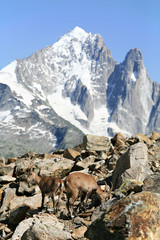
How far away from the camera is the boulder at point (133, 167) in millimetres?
15062

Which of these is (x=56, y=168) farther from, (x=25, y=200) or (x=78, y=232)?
(x=78, y=232)


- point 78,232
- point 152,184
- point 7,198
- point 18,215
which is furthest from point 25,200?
point 152,184

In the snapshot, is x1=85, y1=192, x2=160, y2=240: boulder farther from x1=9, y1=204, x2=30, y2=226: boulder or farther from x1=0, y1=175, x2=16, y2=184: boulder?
x1=0, y1=175, x2=16, y2=184: boulder

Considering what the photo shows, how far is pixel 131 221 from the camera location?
7.27 metres

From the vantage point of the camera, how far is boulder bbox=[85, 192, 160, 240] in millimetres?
7086

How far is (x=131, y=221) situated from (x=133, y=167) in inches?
345

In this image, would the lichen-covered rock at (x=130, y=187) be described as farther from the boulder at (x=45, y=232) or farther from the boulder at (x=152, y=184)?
the boulder at (x=45, y=232)

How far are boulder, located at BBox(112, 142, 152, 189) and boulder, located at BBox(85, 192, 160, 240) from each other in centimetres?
688

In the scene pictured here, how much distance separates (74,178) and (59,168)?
7086mm

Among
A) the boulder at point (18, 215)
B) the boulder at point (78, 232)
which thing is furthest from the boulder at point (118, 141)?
the boulder at point (78, 232)

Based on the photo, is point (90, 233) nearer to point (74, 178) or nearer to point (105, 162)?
point (74, 178)

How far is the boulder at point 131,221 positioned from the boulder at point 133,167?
22.6 feet

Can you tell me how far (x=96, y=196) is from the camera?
1496 cm

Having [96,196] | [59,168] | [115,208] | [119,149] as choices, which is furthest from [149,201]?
[119,149]
